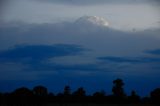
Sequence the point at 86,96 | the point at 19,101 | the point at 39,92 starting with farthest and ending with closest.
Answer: the point at 86,96, the point at 39,92, the point at 19,101

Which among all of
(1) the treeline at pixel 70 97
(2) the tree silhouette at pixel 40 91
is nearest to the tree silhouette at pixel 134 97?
(1) the treeline at pixel 70 97

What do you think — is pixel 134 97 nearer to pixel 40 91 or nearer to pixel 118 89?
pixel 118 89

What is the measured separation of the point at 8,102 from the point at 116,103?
1846 centimetres

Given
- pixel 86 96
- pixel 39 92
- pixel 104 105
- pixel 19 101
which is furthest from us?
pixel 86 96

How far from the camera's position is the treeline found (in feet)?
200

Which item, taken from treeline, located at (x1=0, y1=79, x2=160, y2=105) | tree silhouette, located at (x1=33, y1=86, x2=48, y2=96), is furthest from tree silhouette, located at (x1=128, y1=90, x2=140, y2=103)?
tree silhouette, located at (x1=33, y1=86, x2=48, y2=96)

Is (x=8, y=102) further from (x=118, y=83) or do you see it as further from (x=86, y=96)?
(x=118, y=83)

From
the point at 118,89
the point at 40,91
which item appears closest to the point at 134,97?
the point at 118,89

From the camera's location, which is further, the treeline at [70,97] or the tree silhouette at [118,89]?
the tree silhouette at [118,89]

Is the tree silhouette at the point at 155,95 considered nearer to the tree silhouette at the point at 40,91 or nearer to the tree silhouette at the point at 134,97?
the tree silhouette at the point at 134,97

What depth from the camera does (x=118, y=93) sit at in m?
77.1

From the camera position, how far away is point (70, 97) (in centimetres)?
7094

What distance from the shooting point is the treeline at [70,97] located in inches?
2399

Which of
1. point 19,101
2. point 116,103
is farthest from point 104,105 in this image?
point 19,101
